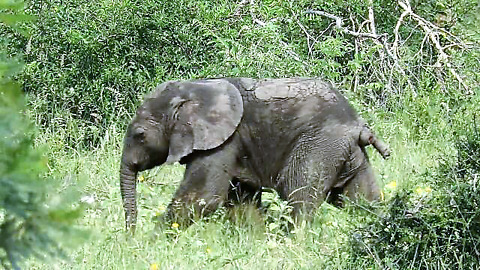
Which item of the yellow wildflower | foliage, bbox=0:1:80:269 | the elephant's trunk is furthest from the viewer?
the yellow wildflower

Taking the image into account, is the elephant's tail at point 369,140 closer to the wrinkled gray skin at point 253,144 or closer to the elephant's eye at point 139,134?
the wrinkled gray skin at point 253,144

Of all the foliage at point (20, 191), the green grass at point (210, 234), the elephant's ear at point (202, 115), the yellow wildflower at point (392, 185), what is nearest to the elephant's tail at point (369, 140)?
the green grass at point (210, 234)

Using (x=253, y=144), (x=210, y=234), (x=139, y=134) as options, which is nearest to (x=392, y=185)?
(x=253, y=144)

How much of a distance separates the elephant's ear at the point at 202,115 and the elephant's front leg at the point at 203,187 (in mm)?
100

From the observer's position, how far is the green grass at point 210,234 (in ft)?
16.3

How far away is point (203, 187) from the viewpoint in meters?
6.13

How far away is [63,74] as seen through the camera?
9.67 metres

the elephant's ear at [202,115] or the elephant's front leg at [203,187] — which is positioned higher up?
the elephant's ear at [202,115]

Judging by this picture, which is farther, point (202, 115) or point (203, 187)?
point (202, 115)

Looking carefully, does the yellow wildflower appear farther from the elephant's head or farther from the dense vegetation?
the elephant's head

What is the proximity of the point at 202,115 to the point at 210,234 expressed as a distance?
87 centimetres

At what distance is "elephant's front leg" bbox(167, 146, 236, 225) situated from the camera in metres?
6.12

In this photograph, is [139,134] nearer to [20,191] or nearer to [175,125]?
[175,125]

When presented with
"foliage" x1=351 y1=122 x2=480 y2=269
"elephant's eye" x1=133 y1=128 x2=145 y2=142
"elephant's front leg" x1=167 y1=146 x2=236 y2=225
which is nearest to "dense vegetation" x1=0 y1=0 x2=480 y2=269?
"elephant's front leg" x1=167 y1=146 x2=236 y2=225
